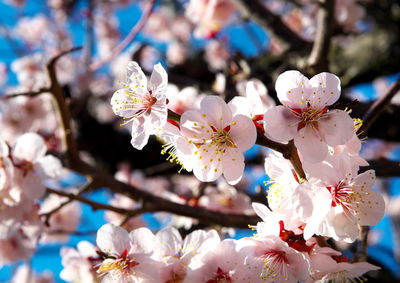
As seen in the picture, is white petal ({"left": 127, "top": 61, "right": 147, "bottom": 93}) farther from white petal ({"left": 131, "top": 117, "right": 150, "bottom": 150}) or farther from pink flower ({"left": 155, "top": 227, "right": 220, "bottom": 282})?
pink flower ({"left": 155, "top": 227, "right": 220, "bottom": 282})

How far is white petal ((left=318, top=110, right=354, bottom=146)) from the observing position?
79 centimetres

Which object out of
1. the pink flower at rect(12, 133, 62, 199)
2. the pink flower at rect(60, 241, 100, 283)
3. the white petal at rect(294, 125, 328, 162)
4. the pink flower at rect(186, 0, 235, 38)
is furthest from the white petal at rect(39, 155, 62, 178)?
the pink flower at rect(186, 0, 235, 38)

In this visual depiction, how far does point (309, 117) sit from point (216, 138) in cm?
19

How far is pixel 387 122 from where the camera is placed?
6.42 feet

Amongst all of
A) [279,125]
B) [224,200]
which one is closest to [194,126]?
[279,125]

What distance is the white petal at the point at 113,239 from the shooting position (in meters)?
1.01

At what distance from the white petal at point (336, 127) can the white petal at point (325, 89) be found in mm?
31

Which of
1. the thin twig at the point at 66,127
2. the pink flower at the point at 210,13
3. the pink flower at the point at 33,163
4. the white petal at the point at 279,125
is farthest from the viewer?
the pink flower at the point at 210,13

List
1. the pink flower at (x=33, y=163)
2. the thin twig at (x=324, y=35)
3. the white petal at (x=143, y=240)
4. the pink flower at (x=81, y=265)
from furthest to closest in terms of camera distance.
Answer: the thin twig at (x=324, y=35) < the pink flower at (x=33, y=163) < the pink flower at (x=81, y=265) < the white petal at (x=143, y=240)

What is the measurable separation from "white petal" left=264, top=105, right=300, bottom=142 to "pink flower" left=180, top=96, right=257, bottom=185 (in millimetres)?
32

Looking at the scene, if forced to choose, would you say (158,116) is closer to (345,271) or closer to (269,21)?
(345,271)

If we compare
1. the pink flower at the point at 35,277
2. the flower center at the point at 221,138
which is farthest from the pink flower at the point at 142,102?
the pink flower at the point at 35,277

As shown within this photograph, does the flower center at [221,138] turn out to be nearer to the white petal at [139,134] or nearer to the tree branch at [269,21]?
the white petal at [139,134]

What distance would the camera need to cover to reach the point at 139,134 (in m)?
0.88
